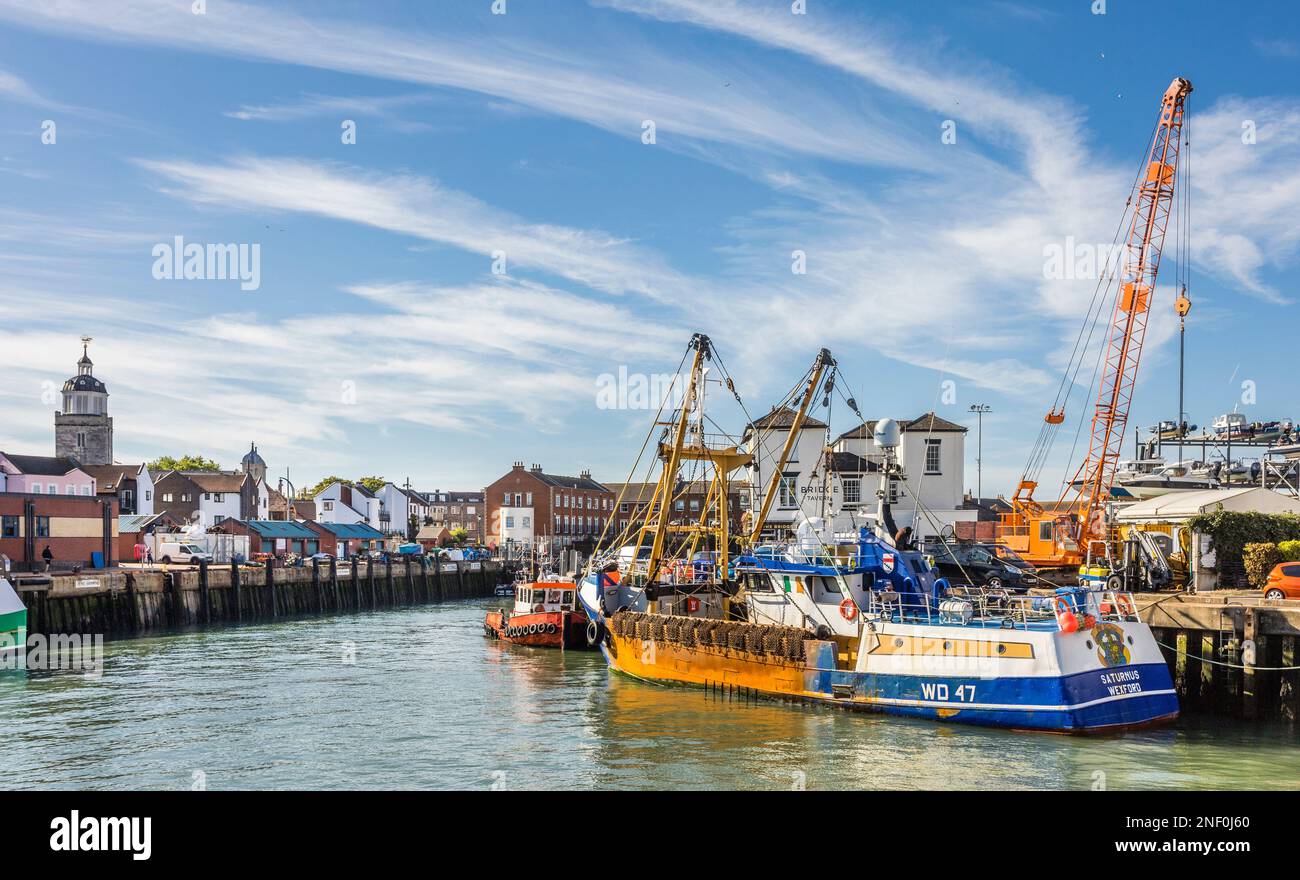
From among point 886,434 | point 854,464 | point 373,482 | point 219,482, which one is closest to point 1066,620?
point 886,434

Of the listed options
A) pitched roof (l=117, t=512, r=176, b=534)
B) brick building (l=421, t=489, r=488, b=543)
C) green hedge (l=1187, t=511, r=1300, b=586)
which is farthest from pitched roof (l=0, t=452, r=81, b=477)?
brick building (l=421, t=489, r=488, b=543)

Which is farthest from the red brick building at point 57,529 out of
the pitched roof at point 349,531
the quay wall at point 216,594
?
the pitched roof at point 349,531

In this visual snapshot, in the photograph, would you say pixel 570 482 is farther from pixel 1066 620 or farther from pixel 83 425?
pixel 1066 620

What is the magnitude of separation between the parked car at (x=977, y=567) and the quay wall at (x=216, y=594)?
121 feet

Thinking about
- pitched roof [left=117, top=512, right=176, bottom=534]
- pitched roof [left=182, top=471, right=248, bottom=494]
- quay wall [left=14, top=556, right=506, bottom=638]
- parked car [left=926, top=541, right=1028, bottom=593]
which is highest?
pitched roof [left=182, top=471, right=248, bottom=494]

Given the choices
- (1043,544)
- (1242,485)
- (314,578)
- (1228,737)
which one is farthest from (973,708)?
(314,578)

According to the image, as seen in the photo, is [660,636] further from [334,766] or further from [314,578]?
[314,578]

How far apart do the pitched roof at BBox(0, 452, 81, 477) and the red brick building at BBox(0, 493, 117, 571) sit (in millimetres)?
8109

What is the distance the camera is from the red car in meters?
30.3

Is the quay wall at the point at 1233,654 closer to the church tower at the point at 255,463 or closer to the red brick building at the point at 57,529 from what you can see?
the red brick building at the point at 57,529

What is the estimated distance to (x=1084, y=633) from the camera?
24375 mm

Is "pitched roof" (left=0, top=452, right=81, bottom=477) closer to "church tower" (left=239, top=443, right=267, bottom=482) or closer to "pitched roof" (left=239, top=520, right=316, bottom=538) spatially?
"pitched roof" (left=239, top=520, right=316, bottom=538)

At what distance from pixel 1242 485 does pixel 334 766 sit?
56369mm

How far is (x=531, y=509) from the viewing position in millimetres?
127000
